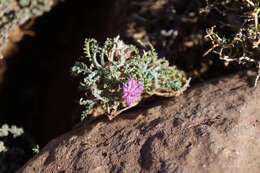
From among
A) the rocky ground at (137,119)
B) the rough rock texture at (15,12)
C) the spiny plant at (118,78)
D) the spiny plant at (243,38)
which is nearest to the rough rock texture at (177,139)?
the rocky ground at (137,119)

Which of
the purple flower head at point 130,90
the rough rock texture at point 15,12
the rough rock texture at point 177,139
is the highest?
the rough rock texture at point 15,12

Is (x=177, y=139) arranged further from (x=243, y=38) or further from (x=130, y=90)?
(x=243, y=38)

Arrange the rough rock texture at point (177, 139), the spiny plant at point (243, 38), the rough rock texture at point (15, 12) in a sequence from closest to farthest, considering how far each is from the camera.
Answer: the rough rock texture at point (177, 139)
the spiny plant at point (243, 38)
the rough rock texture at point (15, 12)

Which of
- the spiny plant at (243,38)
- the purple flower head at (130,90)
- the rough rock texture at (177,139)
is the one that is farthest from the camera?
the spiny plant at (243,38)

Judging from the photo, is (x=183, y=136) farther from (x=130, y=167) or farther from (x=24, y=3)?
(x=24, y=3)

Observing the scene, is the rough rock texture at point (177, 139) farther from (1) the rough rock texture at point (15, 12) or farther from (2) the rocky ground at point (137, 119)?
(1) the rough rock texture at point (15, 12)

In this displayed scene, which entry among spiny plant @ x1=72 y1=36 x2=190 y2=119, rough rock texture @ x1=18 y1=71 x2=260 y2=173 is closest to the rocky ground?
rough rock texture @ x1=18 y1=71 x2=260 y2=173

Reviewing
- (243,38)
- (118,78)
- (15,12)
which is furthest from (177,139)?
(15,12)
